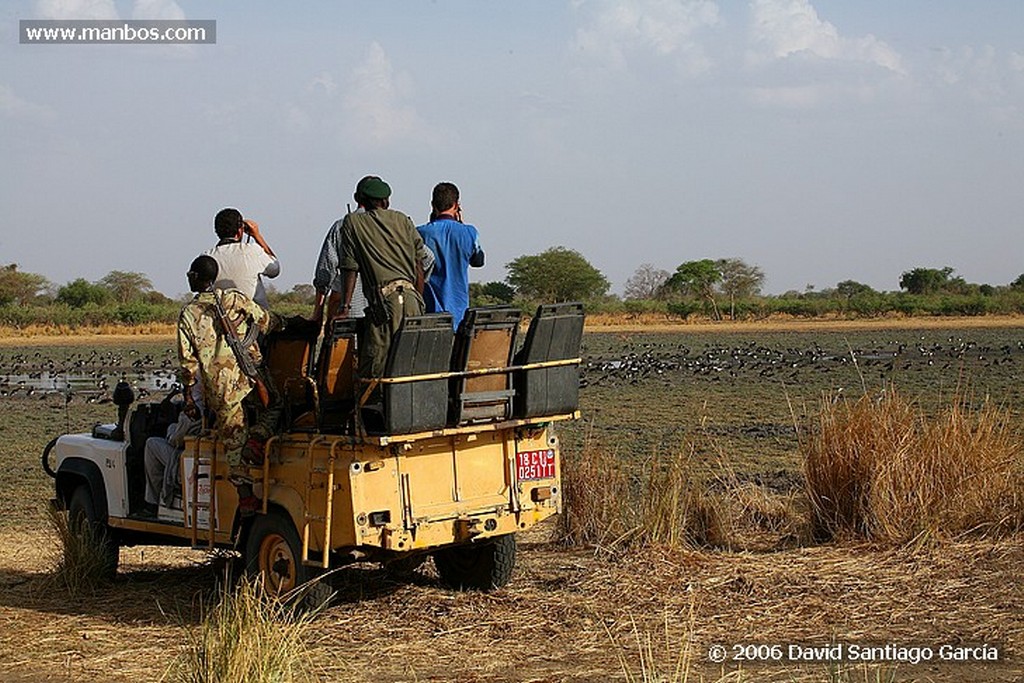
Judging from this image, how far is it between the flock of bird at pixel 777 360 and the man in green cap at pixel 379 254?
74.1 ft

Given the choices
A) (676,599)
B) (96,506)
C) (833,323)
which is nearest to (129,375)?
(96,506)

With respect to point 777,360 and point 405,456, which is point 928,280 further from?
point 405,456

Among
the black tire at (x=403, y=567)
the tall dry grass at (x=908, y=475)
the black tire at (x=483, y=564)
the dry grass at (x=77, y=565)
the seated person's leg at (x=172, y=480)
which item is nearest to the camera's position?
the black tire at (x=483, y=564)

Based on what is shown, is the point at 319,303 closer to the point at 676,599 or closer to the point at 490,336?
the point at 490,336

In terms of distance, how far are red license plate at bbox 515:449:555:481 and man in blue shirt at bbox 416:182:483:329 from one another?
1.10 meters

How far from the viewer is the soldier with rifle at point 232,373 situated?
817cm

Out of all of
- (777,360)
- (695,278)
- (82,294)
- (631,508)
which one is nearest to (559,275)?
(695,278)

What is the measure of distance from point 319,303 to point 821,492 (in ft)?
13.0

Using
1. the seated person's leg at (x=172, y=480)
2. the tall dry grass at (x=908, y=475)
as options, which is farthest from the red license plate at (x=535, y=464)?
the tall dry grass at (x=908, y=475)

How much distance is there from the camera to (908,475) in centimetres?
970

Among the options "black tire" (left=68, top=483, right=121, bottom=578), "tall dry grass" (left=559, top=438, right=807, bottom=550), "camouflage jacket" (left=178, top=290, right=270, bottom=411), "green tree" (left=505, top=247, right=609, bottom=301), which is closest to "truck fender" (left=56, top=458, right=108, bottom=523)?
"black tire" (left=68, top=483, right=121, bottom=578)

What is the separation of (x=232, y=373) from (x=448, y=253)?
1.71 m

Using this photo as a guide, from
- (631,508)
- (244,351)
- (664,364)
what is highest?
(244,351)

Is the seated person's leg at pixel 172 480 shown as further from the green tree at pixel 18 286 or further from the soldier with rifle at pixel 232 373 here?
the green tree at pixel 18 286
